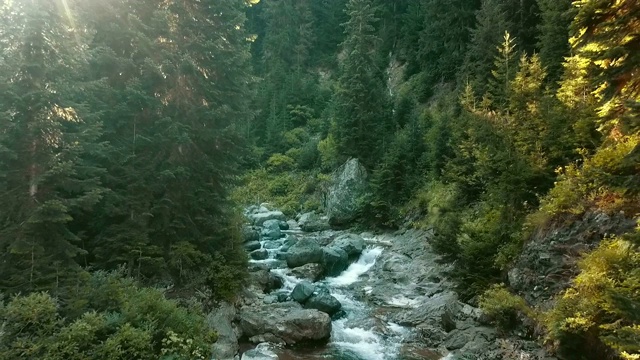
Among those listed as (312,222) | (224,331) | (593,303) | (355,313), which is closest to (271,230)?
(312,222)

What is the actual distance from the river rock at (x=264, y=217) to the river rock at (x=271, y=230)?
3.09 feet

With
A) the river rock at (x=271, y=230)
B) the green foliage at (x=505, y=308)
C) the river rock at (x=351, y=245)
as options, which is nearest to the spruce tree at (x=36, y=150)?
the green foliage at (x=505, y=308)

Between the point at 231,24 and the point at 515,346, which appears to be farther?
the point at 231,24

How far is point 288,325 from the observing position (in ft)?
45.8

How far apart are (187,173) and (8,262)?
5.65 metres

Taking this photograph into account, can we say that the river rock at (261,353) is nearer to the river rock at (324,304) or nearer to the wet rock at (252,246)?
the river rock at (324,304)

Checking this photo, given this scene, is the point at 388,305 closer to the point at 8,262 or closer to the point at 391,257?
the point at 391,257

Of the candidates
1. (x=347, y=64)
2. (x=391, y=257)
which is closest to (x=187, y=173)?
(x=391, y=257)

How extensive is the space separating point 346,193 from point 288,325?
1975cm

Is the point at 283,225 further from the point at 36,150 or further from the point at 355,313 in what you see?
the point at 36,150

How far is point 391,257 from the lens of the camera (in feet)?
75.4

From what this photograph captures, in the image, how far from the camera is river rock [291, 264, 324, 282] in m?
20.4

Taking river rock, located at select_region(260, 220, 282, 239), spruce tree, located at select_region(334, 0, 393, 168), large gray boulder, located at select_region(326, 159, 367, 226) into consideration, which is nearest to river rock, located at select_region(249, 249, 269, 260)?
river rock, located at select_region(260, 220, 282, 239)

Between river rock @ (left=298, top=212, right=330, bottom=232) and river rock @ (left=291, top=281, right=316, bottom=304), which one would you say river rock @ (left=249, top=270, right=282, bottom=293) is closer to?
river rock @ (left=291, top=281, right=316, bottom=304)
